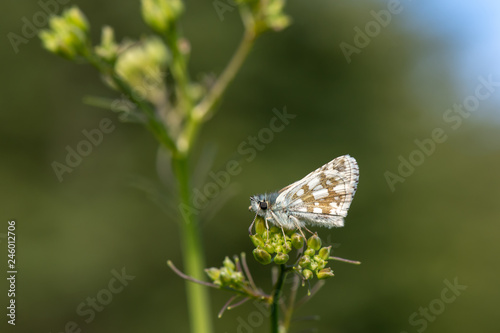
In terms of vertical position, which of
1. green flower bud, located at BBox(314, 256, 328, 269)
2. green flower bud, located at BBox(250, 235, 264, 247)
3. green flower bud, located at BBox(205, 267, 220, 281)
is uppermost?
green flower bud, located at BBox(250, 235, 264, 247)

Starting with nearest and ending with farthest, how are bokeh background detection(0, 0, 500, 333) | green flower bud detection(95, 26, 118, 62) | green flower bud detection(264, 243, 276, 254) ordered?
green flower bud detection(264, 243, 276, 254)
green flower bud detection(95, 26, 118, 62)
bokeh background detection(0, 0, 500, 333)

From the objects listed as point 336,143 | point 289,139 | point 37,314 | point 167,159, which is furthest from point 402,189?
point 167,159

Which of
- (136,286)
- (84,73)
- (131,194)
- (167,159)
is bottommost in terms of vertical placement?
(167,159)

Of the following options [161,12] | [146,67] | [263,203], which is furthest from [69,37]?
[263,203]

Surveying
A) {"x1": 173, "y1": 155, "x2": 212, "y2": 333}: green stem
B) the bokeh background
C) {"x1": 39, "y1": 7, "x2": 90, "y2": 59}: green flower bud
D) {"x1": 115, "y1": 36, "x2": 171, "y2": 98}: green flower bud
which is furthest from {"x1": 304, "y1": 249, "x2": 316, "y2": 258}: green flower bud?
the bokeh background

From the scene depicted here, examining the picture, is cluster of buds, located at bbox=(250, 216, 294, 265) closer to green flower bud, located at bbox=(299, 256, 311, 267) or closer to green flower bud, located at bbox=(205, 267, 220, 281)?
green flower bud, located at bbox=(299, 256, 311, 267)

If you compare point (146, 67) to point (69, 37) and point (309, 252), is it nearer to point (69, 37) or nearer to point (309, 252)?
point (69, 37)

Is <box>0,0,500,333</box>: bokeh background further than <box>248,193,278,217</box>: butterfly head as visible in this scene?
Yes

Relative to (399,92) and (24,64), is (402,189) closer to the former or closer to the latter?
(399,92)
